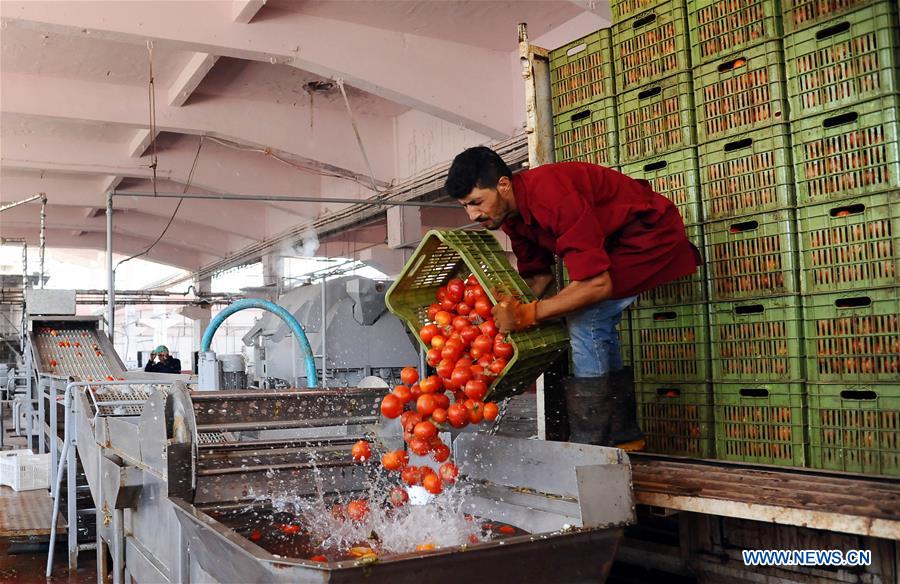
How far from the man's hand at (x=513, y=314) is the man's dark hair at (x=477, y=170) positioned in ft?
1.42

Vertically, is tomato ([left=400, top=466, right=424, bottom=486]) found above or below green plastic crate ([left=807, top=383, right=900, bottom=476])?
below

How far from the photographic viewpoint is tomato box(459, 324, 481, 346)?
2689 millimetres

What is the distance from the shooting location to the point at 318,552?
2.42 meters

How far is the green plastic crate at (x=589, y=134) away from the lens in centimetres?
346

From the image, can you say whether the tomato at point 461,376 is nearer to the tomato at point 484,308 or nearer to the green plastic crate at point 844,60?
the tomato at point 484,308

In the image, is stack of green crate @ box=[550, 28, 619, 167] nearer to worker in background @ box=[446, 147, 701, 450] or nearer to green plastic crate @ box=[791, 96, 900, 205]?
worker in background @ box=[446, 147, 701, 450]

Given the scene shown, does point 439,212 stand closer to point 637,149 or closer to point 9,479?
point 9,479

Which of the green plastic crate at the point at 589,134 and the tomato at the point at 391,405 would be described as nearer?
the tomato at the point at 391,405

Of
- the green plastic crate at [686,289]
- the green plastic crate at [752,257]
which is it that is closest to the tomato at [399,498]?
the green plastic crate at [686,289]

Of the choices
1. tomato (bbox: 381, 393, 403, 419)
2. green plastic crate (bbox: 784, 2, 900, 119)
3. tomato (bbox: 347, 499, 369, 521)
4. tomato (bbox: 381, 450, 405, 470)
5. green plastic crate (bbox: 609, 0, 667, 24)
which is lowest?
tomato (bbox: 347, 499, 369, 521)

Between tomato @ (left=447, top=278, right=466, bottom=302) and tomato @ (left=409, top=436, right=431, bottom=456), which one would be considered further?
tomato @ (left=447, top=278, right=466, bottom=302)

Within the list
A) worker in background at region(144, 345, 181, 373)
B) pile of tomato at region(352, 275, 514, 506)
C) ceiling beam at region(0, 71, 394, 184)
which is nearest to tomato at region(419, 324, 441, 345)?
pile of tomato at region(352, 275, 514, 506)

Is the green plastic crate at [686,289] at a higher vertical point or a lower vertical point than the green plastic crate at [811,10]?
lower

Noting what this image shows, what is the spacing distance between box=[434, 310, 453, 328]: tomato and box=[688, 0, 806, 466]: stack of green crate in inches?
42.2
